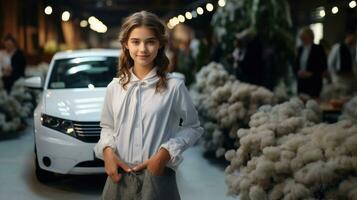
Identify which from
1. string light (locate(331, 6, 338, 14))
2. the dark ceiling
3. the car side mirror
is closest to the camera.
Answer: the car side mirror

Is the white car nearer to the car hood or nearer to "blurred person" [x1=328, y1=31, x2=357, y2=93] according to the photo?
the car hood

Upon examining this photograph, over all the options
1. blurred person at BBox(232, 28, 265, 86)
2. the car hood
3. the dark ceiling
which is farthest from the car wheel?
the dark ceiling

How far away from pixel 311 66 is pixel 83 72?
419 cm

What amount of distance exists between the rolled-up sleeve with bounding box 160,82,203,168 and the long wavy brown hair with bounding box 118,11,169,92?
104 mm

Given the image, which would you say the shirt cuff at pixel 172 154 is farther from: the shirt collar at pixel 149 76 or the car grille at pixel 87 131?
the car grille at pixel 87 131

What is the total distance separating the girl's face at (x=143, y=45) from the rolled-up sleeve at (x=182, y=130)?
0.70 ft

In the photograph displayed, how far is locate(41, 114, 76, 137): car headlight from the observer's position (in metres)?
5.91

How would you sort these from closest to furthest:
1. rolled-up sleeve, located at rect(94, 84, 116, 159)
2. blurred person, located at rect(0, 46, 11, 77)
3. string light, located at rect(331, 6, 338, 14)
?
rolled-up sleeve, located at rect(94, 84, 116, 159), string light, located at rect(331, 6, 338, 14), blurred person, located at rect(0, 46, 11, 77)

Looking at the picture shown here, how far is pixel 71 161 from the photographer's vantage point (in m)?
5.80

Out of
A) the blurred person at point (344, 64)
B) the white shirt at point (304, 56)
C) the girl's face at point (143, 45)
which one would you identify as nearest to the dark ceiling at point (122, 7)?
the blurred person at point (344, 64)

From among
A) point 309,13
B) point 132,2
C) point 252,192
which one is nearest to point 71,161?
point 252,192

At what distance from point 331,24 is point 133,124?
11.9 meters

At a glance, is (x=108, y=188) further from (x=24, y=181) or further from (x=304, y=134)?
(x=24, y=181)

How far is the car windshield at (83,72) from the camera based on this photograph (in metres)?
7.03
